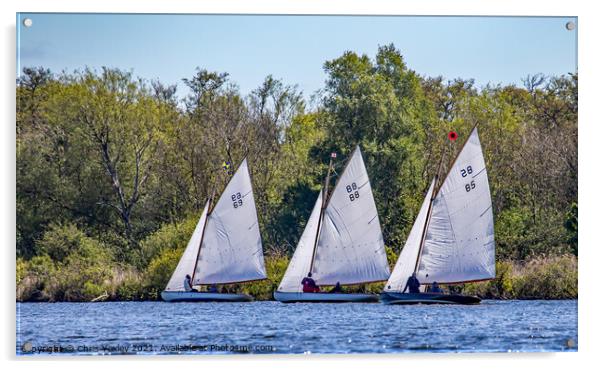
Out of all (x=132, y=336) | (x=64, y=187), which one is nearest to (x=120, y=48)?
(x=132, y=336)

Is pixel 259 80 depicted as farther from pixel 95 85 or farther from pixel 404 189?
pixel 404 189

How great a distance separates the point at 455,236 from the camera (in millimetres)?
30281

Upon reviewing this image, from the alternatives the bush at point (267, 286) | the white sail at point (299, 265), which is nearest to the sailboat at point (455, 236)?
the white sail at point (299, 265)

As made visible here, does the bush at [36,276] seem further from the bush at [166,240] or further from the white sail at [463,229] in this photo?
the white sail at [463,229]

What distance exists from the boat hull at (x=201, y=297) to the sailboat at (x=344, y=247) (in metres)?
1.32

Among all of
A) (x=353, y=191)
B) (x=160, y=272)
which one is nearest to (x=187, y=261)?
(x=160, y=272)

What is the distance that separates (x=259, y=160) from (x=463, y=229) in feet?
39.5

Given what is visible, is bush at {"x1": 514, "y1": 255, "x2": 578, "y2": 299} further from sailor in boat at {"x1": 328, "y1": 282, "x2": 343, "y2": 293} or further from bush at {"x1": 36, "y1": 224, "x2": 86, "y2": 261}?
bush at {"x1": 36, "y1": 224, "x2": 86, "y2": 261}

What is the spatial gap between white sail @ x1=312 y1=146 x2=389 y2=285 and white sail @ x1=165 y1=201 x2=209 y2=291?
2984 mm

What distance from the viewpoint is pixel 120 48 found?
995 inches

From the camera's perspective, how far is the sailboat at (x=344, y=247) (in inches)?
1276

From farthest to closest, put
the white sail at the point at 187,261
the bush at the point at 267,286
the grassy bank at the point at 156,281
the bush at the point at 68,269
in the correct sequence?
the bush at the point at 267,286
the white sail at the point at 187,261
the bush at the point at 68,269
the grassy bank at the point at 156,281

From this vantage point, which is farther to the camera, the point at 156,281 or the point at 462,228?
the point at 156,281

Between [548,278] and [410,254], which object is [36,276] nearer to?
[410,254]
